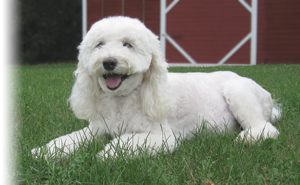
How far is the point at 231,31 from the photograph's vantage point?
13078mm

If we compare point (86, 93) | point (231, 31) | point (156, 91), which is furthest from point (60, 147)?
point (231, 31)

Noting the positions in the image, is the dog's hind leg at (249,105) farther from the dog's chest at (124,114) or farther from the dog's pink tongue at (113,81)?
the dog's pink tongue at (113,81)

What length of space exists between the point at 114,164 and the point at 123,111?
646mm

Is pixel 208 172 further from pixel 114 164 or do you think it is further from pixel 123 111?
pixel 123 111

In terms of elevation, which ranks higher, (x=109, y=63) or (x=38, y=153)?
(x=109, y=63)

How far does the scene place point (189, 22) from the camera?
1337 centimetres

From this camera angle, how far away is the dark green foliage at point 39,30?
1056 inches

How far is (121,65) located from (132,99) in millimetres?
387

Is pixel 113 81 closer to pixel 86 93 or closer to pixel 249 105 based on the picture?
pixel 86 93

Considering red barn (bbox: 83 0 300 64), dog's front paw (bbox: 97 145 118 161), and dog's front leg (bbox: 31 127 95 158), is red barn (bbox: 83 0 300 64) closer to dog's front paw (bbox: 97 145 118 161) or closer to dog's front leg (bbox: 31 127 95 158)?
dog's front leg (bbox: 31 127 95 158)

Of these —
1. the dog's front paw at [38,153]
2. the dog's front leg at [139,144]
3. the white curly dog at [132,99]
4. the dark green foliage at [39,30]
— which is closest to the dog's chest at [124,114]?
the white curly dog at [132,99]

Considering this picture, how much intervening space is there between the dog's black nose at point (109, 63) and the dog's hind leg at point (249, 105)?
4.49 ft

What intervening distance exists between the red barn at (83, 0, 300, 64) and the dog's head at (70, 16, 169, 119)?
11.2m

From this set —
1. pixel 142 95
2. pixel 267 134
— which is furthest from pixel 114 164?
pixel 267 134
